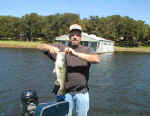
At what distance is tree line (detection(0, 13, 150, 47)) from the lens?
73.0 m

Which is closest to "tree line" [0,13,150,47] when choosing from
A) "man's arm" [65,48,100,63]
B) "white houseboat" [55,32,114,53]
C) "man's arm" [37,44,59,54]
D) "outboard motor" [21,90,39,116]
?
"white houseboat" [55,32,114,53]

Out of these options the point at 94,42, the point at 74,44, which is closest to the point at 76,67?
the point at 74,44

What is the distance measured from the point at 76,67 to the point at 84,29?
229 ft

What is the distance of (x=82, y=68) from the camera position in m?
3.76

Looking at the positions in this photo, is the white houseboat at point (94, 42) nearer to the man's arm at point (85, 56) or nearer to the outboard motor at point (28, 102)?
the outboard motor at point (28, 102)

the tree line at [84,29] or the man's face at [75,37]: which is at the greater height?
the tree line at [84,29]

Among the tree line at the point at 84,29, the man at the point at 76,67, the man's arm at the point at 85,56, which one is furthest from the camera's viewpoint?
the tree line at the point at 84,29

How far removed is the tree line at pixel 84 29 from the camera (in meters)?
73.0

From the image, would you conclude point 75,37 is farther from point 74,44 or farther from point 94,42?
point 94,42

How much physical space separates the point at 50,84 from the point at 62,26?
69110 mm

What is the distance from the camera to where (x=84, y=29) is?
7269 centimetres

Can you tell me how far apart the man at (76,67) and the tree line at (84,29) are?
69.2 meters

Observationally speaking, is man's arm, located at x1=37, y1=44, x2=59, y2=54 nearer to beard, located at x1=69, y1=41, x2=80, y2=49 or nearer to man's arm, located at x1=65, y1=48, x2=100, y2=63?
man's arm, located at x1=65, y1=48, x2=100, y2=63

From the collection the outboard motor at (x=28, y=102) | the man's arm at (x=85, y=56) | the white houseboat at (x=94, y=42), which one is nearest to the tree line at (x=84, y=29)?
the white houseboat at (x=94, y=42)
